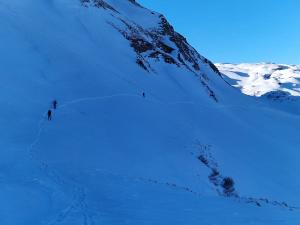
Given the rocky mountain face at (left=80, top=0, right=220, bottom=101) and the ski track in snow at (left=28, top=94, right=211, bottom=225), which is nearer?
the ski track in snow at (left=28, top=94, right=211, bottom=225)

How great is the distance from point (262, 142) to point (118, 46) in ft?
67.0

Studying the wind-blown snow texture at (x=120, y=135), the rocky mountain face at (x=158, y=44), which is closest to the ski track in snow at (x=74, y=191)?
the wind-blown snow texture at (x=120, y=135)

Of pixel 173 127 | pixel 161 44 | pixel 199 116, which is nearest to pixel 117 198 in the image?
pixel 173 127

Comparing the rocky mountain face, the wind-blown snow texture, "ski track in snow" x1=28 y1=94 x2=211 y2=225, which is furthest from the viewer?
the rocky mountain face

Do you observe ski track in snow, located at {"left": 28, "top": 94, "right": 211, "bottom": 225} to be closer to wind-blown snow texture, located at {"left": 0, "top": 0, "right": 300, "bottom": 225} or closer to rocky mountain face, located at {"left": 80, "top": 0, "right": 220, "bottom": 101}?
wind-blown snow texture, located at {"left": 0, "top": 0, "right": 300, "bottom": 225}

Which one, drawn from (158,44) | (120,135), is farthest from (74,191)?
(158,44)

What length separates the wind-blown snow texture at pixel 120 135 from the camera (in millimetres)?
13820

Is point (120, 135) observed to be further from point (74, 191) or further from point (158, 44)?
point (158, 44)

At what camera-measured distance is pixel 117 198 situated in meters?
15.0

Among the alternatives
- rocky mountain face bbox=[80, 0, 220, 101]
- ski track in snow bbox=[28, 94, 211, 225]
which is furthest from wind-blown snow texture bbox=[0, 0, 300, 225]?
rocky mountain face bbox=[80, 0, 220, 101]

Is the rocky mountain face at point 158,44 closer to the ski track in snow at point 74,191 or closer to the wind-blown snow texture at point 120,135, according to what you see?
the wind-blown snow texture at point 120,135

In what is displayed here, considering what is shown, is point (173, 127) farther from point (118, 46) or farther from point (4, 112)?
point (118, 46)

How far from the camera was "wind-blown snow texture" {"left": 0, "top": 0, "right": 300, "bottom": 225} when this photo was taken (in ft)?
45.3

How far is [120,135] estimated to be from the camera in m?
29.5
